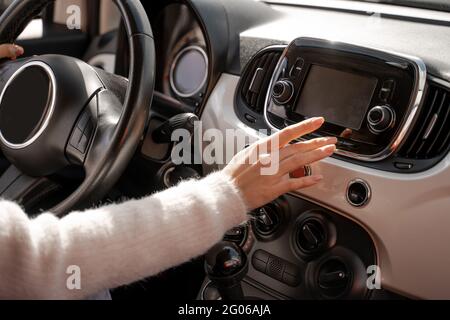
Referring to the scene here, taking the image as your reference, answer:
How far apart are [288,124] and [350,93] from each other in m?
0.15

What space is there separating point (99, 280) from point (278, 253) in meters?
0.53

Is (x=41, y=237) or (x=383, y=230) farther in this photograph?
(x=383, y=230)

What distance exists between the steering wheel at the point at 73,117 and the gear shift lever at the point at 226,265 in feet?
0.78

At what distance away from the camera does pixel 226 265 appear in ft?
3.60

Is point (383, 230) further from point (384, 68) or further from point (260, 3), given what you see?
point (260, 3)

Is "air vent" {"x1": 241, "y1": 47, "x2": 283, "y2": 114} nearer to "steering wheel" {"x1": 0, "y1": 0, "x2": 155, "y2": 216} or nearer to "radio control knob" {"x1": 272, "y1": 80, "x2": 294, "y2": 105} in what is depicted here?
"radio control knob" {"x1": 272, "y1": 80, "x2": 294, "y2": 105}

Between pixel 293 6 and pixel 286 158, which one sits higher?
pixel 293 6

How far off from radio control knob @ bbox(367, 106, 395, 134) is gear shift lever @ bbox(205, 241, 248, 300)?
35cm

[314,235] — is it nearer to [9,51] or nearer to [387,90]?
[387,90]

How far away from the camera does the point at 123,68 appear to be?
1.73 m

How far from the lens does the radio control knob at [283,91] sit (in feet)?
3.96

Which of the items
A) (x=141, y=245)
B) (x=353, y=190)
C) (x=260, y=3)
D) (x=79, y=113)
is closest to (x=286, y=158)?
(x=353, y=190)

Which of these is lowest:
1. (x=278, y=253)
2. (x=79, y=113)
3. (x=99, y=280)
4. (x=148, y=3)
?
(x=278, y=253)

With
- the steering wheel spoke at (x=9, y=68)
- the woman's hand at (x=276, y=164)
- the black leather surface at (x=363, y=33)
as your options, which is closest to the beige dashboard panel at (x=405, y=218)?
the woman's hand at (x=276, y=164)
